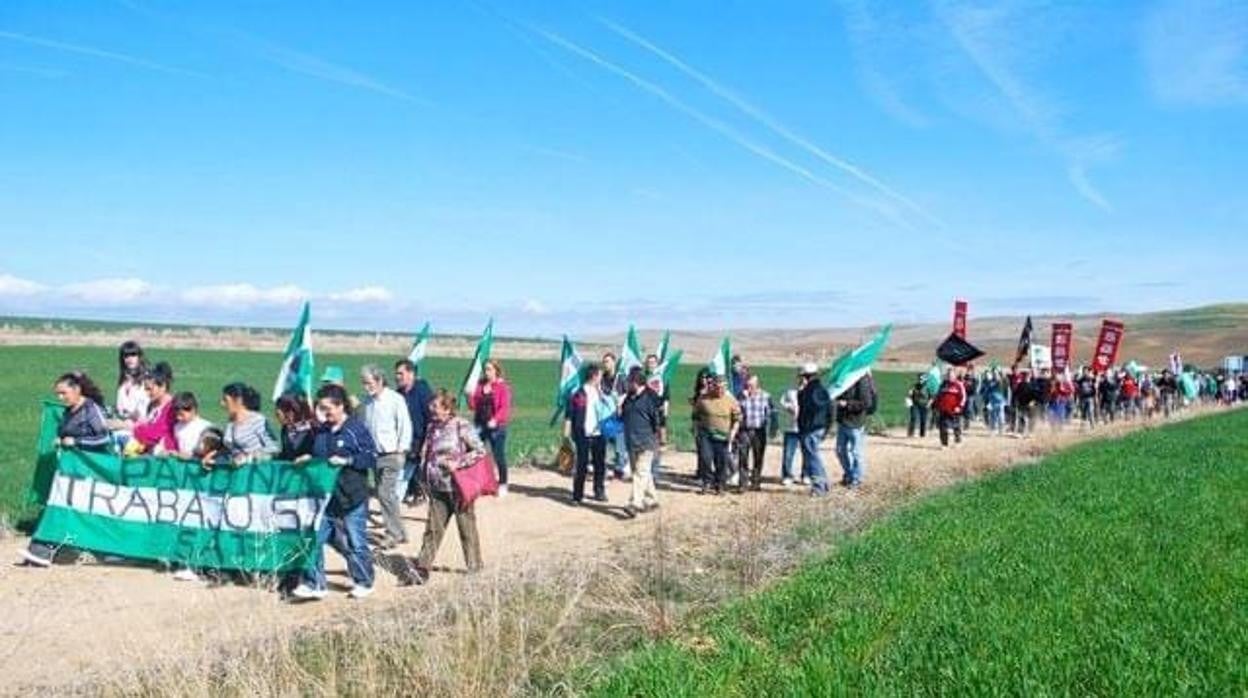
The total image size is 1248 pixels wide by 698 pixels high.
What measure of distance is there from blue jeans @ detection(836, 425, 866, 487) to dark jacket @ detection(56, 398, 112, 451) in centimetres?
1043

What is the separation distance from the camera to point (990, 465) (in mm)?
20375

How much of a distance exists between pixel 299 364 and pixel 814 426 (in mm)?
7324

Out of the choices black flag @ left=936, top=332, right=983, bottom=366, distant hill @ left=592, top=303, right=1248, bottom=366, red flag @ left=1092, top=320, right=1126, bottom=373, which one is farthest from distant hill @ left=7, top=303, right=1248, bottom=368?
black flag @ left=936, top=332, right=983, bottom=366

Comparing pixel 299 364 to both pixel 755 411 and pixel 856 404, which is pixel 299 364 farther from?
pixel 856 404

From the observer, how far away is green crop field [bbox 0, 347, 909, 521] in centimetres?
2262

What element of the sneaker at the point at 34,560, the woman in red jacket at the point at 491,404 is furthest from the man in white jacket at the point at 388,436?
the woman in red jacket at the point at 491,404

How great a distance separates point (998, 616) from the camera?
24.9 feet

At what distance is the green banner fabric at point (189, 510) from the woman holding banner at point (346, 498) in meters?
0.14

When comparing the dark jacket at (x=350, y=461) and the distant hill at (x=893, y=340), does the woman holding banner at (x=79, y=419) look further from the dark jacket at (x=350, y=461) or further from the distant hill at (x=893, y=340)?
the distant hill at (x=893, y=340)

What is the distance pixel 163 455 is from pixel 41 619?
2407mm

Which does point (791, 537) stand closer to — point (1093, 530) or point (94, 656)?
point (1093, 530)

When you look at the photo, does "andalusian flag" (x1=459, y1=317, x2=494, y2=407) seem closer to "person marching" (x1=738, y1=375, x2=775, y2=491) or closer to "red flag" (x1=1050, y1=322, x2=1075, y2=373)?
"person marching" (x1=738, y1=375, x2=775, y2=491)

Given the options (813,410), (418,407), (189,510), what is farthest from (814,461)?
(189,510)

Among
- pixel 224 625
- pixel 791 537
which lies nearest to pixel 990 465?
pixel 791 537
